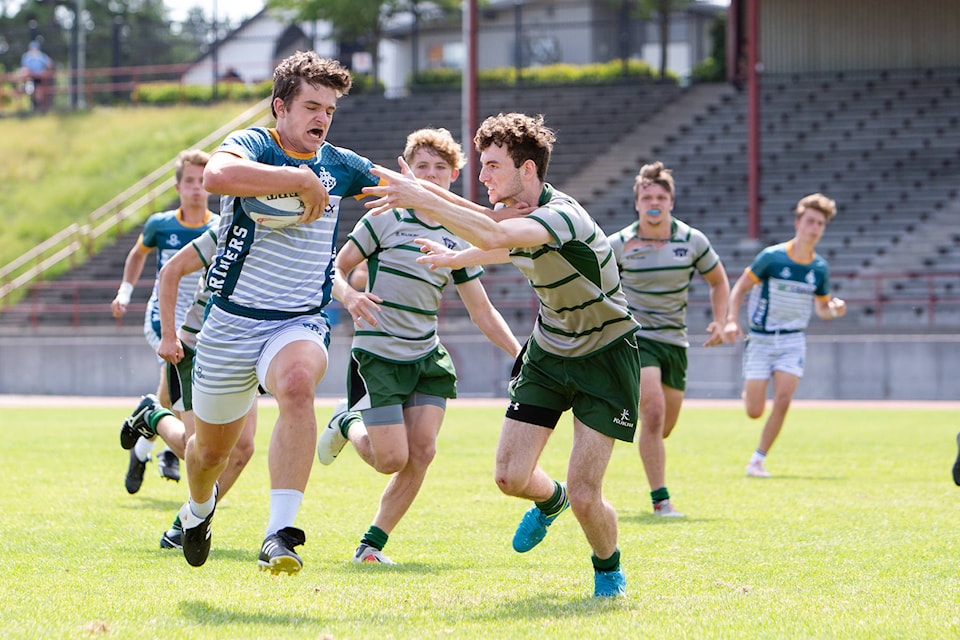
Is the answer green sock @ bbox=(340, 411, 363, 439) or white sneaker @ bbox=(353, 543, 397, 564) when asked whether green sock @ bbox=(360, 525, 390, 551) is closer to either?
white sneaker @ bbox=(353, 543, 397, 564)

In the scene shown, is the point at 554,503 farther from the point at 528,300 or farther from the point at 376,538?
the point at 528,300

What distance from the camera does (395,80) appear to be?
2051 inches

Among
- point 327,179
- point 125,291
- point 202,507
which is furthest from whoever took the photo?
point 125,291

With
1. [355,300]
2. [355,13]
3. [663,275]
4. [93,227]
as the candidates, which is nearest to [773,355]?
[663,275]

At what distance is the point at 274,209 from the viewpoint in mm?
5750

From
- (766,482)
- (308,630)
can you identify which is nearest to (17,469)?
(766,482)

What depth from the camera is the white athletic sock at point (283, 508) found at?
554cm

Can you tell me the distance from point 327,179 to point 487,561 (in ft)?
7.84

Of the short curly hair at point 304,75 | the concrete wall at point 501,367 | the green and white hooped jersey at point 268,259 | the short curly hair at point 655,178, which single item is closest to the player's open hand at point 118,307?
the short curly hair at point 655,178

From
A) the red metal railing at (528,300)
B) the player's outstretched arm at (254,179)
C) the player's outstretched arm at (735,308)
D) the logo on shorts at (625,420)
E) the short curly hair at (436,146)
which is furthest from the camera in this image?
the red metal railing at (528,300)

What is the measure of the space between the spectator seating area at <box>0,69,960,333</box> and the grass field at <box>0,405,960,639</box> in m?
14.1

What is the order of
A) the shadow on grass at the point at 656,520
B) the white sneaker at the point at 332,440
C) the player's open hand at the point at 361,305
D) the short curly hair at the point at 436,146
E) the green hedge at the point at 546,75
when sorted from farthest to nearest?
the green hedge at the point at 546,75
the shadow on grass at the point at 656,520
the white sneaker at the point at 332,440
the short curly hair at the point at 436,146
the player's open hand at the point at 361,305

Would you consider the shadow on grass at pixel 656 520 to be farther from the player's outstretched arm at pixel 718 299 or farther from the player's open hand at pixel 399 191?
the player's open hand at pixel 399 191

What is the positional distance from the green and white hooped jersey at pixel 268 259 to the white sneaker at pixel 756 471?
22.8 feet
